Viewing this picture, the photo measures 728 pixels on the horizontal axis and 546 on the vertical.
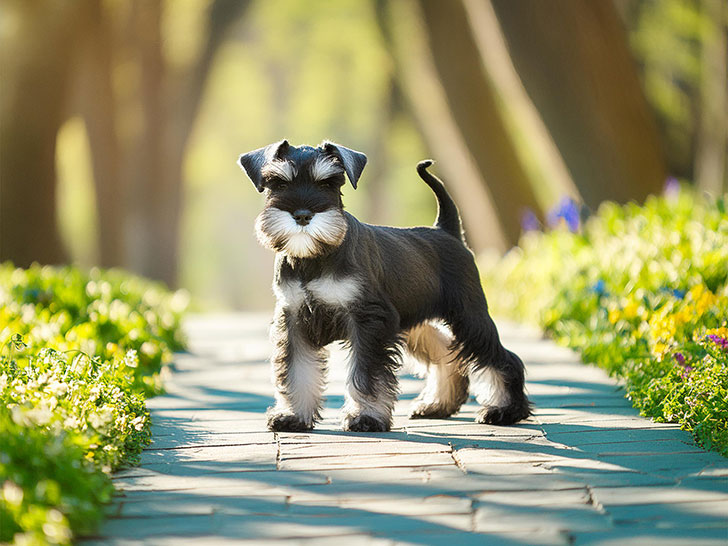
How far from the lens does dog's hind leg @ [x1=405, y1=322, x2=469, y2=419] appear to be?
18.3 ft

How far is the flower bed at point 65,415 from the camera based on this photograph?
3211 mm

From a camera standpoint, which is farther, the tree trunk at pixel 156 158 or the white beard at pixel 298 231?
the tree trunk at pixel 156 158

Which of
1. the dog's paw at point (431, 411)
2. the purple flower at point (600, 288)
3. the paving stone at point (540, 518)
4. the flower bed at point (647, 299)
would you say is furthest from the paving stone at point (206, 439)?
the purple flower at point (600, 288)

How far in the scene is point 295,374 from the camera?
16.7 ft

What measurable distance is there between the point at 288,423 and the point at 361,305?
2.45ft

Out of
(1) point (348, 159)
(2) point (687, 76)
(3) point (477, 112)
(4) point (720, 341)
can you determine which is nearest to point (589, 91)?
(3) point (477, 112)

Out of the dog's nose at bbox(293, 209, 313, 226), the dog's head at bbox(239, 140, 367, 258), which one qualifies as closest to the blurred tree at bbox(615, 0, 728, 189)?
the dog's head at bbox(239, 140, 367, 258)

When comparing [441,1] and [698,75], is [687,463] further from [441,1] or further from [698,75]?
[698,75]

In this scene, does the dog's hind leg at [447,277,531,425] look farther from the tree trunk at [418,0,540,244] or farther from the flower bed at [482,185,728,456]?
the tree trunk at [418,0,540,244]

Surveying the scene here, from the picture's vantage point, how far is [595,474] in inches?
162

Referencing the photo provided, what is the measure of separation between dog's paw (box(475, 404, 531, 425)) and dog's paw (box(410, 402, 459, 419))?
31 centimetres

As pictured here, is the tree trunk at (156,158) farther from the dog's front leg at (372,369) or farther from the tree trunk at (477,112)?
the dog's front leg at (372,369)

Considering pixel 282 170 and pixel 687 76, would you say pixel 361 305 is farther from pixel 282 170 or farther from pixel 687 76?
pixel 687 76

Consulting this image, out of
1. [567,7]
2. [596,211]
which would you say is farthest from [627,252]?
[567,7]
